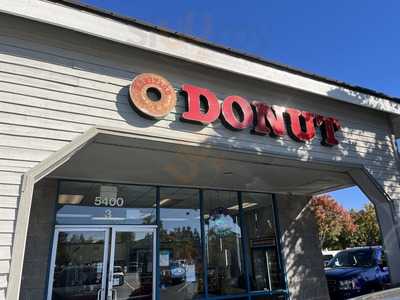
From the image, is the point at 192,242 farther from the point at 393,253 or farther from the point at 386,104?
the point at 386,104

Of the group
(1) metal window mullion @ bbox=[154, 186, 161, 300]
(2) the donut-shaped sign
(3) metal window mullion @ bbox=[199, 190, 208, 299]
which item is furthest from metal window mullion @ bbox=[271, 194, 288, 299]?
(2) the donut-shaped sign

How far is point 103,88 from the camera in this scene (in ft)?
16.5

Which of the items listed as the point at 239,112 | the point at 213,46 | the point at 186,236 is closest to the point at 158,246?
the point at 186,236

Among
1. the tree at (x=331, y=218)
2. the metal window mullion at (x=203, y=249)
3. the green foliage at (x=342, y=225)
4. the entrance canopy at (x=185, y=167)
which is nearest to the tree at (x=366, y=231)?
the green foliage at (x=342, y=225)

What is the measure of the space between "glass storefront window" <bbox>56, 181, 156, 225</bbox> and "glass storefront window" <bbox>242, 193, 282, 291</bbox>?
3133 millimetres

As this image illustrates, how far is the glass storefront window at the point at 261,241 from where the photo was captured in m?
10.0

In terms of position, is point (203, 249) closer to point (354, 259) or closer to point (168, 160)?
point (168, 160)

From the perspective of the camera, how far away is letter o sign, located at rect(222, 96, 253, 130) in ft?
19.4

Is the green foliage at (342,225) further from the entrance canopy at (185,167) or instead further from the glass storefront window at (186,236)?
the entrance canopy at (185,167)

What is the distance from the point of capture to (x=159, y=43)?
548 cm

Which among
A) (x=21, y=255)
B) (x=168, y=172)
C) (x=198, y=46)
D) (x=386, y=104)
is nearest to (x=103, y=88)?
(x=198, y=46)

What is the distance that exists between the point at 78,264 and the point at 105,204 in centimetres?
142

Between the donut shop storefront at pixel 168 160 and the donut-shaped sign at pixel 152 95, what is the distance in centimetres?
2

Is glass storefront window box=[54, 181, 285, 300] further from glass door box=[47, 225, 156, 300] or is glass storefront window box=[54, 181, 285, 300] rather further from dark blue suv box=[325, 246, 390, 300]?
dark blue suv box=[325, 246, 390, 300]
